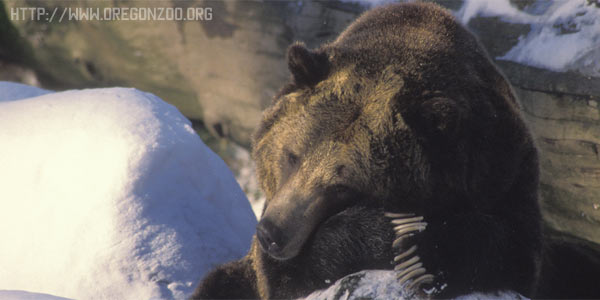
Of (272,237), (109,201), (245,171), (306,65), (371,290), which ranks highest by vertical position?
(306,65)

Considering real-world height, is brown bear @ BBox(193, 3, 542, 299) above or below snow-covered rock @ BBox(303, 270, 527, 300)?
above

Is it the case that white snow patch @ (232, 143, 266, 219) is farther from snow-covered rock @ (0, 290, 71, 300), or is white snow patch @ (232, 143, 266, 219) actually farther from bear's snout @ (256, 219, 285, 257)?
bear's snout @ (256, 219, 285, 257)

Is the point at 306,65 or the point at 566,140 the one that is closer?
the point at 306,65

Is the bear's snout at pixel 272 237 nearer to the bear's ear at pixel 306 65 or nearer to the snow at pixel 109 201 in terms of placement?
the bear's ear at pixel 306 65

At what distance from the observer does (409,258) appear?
2262 mm

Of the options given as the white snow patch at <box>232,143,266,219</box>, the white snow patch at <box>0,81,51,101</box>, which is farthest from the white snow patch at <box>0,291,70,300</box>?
the white snow patch at <box>232,143,266,219</box>

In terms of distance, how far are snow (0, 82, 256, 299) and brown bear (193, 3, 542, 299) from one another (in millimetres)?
998

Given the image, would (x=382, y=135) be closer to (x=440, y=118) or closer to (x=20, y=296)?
(x=440, y=118)

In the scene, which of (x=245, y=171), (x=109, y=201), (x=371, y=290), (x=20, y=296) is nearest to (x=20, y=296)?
(x=20, y=296)

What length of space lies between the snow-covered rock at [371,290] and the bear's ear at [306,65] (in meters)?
0.88

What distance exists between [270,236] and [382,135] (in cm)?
61

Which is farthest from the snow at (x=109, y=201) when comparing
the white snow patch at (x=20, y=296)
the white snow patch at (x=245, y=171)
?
the white snow patch at (x=245, y=171)

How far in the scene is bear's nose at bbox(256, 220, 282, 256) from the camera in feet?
7.21

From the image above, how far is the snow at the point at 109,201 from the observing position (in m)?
3.23
